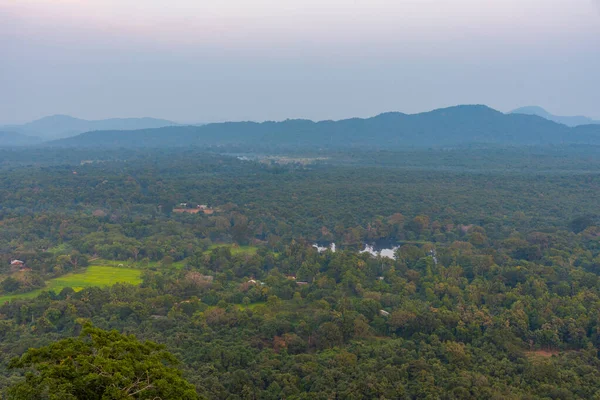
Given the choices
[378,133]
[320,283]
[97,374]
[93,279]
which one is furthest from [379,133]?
[97,374]

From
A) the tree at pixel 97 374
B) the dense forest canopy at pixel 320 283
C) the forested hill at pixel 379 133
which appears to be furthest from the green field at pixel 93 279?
the forested hill at pixel 379 133

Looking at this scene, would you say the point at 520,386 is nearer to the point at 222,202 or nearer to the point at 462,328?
the point at 462,328

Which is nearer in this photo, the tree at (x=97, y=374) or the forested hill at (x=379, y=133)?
the tree at (x=97, y=374)

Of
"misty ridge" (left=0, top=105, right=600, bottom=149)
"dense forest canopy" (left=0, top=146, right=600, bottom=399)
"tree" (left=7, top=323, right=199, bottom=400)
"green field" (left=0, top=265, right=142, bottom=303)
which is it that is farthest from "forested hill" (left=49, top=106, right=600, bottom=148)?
"tree" (left=7, top=323, right=199, bottom=400)

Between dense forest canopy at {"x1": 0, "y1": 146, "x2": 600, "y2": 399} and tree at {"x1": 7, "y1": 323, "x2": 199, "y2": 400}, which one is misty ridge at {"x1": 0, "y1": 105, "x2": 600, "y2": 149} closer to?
dense forest canopy at {"x1": 0, "y1": 146, "x2": 600, "y2": 399}

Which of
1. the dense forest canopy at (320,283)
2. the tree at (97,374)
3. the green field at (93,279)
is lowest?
the green field at (93,279)

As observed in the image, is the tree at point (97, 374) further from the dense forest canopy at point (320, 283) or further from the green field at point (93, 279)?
the green field at point (93, 279)

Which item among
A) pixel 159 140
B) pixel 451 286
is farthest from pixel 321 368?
pixel 159 140
